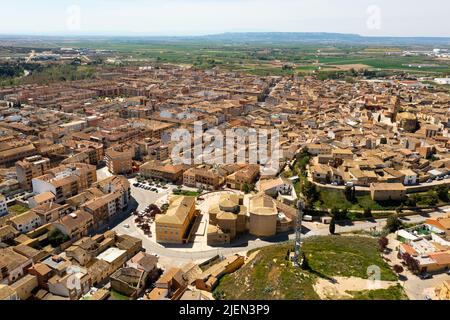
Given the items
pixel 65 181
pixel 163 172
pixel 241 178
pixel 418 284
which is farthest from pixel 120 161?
pixel 418 284

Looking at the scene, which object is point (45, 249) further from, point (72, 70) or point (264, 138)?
point (72, 70)

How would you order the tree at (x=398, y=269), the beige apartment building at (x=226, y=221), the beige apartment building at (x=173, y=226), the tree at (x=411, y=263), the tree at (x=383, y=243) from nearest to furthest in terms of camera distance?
the tree at (x=411, y=263) → the tree at (x=398, y=269) → the tree at (x=383, y=243) → the beige apartment building at (x=173, y=226) → the beige apartment building at (x=226, y=221)

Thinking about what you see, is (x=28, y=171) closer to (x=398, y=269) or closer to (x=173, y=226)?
(x=173, y=226)

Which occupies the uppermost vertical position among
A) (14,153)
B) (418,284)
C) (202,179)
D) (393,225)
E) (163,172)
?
(14,153)

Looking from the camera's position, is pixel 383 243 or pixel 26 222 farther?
pixel 26 222

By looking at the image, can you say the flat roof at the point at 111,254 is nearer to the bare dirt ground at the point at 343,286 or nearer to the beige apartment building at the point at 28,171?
the bare dirt ground at the point at 343,286

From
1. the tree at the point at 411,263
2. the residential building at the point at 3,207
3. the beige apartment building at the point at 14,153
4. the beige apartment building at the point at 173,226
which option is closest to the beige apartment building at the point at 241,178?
the beige apartment building at the point at 173,226

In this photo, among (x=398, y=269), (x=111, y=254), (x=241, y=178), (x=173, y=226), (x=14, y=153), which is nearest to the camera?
(x=398, y=269)

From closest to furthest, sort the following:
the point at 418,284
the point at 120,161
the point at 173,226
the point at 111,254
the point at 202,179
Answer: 1. the point at 418,284
2. the point at 111,254
3. the point at 173,226
4. the point at 202,179
5. the point at 120,161

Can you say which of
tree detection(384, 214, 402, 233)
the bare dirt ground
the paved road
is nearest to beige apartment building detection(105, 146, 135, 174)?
the bare dirt ground
